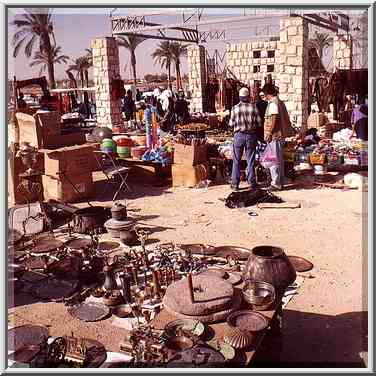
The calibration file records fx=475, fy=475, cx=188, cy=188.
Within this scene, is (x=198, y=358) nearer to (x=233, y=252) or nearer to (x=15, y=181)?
(x=233, y=252)

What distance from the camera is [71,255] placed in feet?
20.7

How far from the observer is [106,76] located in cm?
1719

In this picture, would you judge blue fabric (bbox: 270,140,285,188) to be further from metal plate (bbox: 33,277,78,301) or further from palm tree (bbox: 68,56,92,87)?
palm tree (bbox: 68,56,92,87)

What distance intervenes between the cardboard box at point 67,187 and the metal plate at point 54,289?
11.5 ft

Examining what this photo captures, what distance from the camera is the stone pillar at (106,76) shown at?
17.1 m

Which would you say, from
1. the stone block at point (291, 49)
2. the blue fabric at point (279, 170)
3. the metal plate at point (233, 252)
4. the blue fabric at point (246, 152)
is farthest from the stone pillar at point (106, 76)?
the metal plate at point (233, 252)

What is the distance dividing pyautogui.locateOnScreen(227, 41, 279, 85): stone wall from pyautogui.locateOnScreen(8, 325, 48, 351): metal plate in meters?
23.8

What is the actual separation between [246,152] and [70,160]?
345cm

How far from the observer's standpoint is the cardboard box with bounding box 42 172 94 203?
9.09 meters

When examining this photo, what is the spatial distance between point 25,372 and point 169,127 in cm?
1415

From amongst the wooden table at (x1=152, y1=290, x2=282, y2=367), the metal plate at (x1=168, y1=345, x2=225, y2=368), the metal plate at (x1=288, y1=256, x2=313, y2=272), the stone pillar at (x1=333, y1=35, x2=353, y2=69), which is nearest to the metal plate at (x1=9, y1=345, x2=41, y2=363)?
the wooden table at (x1=152, y1=290, x2=282, y2=367)

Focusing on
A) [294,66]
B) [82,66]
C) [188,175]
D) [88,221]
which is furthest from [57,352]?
[82,66]

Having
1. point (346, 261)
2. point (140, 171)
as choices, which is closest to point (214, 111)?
point (140, 171)

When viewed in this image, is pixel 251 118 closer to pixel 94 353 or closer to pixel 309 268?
pixel 309 268
